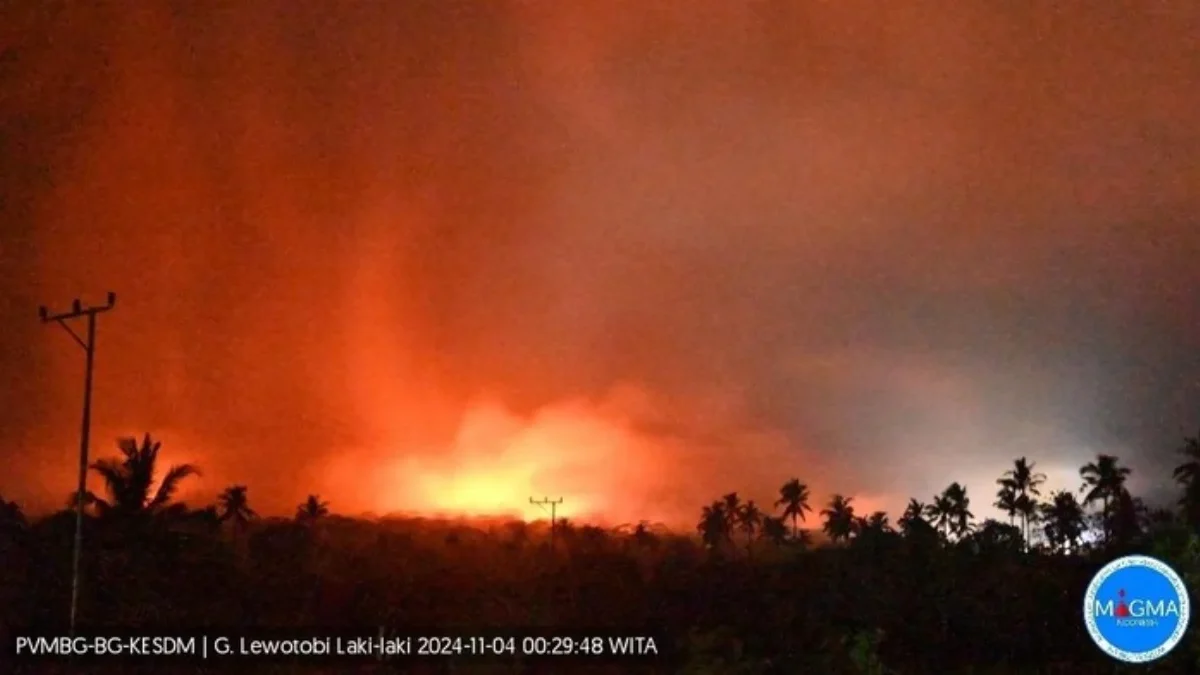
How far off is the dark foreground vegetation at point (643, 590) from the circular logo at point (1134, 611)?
2.11 meters

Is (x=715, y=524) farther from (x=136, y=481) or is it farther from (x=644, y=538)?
(x=136, y=481)

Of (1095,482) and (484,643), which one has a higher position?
(1095,482)

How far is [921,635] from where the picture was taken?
77.4 feet

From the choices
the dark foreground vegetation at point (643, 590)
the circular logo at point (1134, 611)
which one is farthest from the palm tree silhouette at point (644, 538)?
the circular logo at point (1134, 611)

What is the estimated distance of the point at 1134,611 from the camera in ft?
39.5

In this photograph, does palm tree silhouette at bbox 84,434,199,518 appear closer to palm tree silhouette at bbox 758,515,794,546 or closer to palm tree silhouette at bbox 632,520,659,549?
palm tree silhouette at bbox 632,520,659,549

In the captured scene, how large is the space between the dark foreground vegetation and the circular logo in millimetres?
2105

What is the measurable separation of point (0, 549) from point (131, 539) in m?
3.57

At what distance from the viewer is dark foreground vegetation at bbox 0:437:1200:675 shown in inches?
712

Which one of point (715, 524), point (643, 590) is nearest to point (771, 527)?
point (715, 524)

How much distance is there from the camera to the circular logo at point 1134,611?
39.1ft

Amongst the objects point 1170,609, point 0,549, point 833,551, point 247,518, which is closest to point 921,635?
point 833,551

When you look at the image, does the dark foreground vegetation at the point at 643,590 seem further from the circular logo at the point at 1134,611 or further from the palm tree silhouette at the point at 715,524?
the palm tree silhouette at the point at 715,524

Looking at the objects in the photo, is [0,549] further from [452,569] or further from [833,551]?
[833,551]
